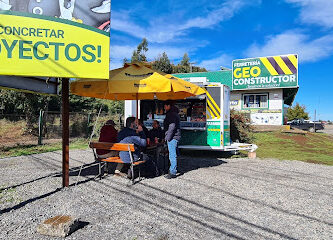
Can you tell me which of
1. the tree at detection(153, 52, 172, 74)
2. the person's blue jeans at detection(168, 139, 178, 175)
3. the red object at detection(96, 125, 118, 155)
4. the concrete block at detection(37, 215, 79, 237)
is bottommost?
the concrete block at detection(37, 215, 79, 237)

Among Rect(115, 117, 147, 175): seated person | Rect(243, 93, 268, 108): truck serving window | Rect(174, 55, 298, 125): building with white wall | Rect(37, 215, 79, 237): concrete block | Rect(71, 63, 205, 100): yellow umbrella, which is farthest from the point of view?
Rect(243, 93, 268, 108): truck serving window

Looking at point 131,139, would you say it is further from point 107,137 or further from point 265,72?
point 265,72

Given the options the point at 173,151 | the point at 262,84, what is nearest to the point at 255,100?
the point at 262,84

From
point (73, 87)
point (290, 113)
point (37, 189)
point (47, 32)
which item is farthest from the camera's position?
point (290, 113)

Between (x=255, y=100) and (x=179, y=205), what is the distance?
68.7 feet

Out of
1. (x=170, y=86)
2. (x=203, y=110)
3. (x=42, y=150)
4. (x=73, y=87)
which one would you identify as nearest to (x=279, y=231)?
(x=170, y=86)

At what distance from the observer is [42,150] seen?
33.3 feet

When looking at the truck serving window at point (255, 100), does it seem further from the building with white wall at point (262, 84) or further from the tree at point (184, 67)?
the tree at point (184, 67)

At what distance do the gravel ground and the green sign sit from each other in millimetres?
16638

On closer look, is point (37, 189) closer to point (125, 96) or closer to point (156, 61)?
point (125, 96)

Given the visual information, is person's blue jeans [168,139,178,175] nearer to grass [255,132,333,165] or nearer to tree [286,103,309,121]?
grass [255,132,333,165]

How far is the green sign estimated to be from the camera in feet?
69.6

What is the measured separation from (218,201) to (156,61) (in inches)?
1326

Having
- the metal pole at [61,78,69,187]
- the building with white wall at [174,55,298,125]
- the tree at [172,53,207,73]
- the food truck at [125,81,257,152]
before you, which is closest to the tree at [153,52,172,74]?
the tree at [172,53,207,73]
